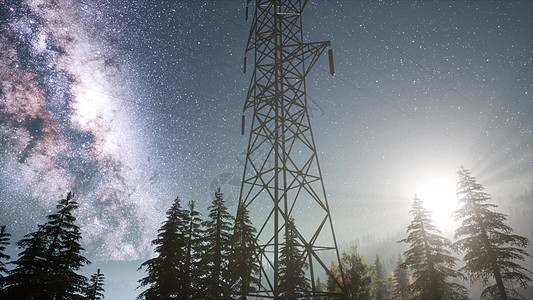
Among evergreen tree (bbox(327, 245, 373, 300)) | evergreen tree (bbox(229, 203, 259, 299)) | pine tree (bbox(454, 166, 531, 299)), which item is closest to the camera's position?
evergreen tree (bbox(229, 203, 259, 299))

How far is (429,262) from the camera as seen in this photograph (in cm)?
2072

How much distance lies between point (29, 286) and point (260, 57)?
66.1 feet

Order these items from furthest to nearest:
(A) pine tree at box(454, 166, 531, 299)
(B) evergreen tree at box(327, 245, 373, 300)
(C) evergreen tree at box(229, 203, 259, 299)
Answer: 1. (B) evergreen tree at box(327, 245, 373, 300)
2. (A) pine tree at box(454, 166, 531, 299)
3. (C) evergreen tree at box(229, 203, 259, 299)

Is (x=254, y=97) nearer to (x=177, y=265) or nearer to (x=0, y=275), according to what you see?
(x=177, y=265)

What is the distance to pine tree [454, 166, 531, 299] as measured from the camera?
17.6 metres

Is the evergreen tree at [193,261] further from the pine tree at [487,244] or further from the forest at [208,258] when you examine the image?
the pine tree at [487,244]

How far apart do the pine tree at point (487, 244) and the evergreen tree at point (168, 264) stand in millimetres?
19217

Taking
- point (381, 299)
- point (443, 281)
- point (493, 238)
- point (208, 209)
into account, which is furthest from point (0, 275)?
point (381, 299)

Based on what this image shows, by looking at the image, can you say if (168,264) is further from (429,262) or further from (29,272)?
(429,262)

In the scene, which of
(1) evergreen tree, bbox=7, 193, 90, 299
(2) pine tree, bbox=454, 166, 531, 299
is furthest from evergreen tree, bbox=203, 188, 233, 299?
(2) pine tree, bbox=454, 166, 531, 299

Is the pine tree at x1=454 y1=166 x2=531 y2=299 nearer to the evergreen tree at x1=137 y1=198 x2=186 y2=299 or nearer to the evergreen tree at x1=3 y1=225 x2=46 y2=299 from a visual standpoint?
the evergreen tree at x1=137 y1=198 x2=186 y2=299

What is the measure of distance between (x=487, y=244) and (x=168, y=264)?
21.5 m

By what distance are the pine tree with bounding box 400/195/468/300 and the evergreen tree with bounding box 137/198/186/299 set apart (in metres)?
16.4

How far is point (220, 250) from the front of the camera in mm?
20969
